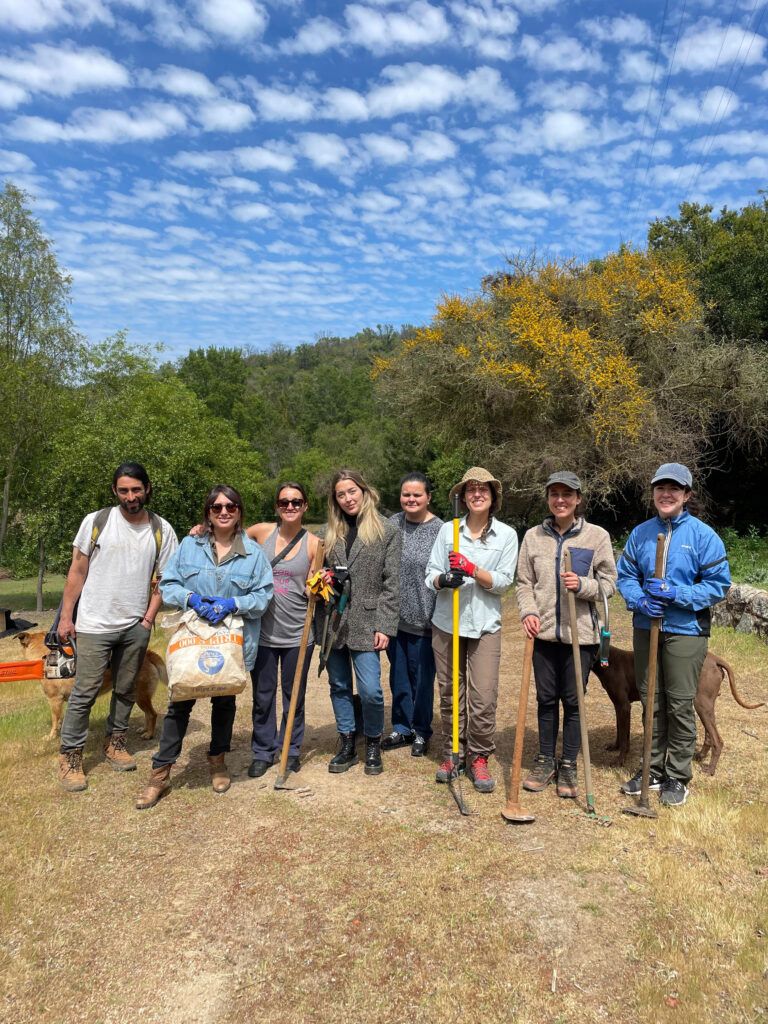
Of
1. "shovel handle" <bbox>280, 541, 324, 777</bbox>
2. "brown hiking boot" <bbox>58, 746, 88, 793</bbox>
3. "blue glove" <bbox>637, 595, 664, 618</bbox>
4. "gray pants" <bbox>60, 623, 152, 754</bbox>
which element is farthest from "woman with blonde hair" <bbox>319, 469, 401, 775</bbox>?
"brown hiking boot" <bbox>58, 746, 88, 793</bbox>

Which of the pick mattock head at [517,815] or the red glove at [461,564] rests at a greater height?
the red glove at [461,564]

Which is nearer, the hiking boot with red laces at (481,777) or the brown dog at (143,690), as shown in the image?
the hiking boot with red laces at (481,777)

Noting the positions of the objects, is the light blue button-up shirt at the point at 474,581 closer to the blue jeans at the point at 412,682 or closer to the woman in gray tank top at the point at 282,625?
the blue jeans at the point at 412,682

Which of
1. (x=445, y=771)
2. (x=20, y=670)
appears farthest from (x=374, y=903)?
(x=20, y=670)

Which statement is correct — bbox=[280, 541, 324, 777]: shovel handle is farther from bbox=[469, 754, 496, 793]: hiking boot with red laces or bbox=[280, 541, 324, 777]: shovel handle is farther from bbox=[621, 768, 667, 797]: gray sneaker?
bbox=[621, 768, 667, 797]: gray sneaker

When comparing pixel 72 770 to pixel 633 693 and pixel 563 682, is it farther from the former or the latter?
pixel 633 693

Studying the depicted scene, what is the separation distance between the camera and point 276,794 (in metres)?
4.39

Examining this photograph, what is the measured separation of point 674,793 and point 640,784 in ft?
0.76

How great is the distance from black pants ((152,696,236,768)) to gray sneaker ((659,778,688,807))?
2977mm

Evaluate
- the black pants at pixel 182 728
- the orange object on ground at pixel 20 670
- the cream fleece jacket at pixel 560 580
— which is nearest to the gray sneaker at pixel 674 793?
the cream fleece jacket at pixel 560 580

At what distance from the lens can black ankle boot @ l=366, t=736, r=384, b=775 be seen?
4704 millimetres

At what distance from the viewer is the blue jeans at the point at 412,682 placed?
5121 mm

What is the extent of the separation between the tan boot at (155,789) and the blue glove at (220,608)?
3.80 ft

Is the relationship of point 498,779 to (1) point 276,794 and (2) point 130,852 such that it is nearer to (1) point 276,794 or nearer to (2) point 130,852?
(1) point 276,794
